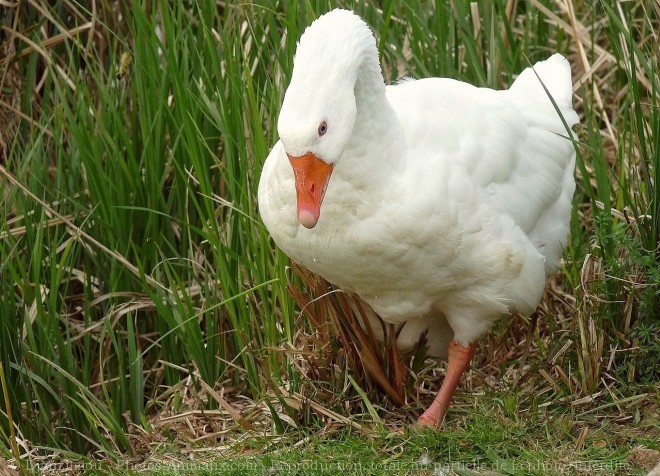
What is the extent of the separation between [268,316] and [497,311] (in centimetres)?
96

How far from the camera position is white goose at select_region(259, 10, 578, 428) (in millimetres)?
3346

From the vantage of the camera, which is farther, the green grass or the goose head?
the green grass

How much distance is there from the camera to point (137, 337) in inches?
196

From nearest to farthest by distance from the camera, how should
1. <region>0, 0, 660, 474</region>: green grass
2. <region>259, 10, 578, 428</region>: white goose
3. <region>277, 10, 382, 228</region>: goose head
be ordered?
1. <region>277, 10, 382, 228</region>: goose head
2. <region>259, 10, 578, 428</region>: white goose
3. <region>0, 0, 660, 474</region>: green grass

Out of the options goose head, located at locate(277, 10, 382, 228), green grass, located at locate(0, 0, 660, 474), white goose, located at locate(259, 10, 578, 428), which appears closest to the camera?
goose head, located at locate(277, 10, 382, 228)

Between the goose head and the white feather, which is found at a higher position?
the goose head

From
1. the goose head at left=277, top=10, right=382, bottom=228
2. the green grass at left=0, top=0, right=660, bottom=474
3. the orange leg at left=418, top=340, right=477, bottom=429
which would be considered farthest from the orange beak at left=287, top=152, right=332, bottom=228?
the orange leg at left=418, top=340, right=477, bottom=429

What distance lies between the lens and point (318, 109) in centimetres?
324

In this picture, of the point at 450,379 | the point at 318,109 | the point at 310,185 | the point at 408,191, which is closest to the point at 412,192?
the point at 408,191

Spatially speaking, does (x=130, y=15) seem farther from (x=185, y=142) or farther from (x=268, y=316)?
(x=268, y=316)

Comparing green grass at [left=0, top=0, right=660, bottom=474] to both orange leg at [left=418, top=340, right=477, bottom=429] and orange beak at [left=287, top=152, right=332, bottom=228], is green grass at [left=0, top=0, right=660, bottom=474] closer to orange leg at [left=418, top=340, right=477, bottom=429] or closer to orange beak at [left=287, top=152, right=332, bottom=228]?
orange leg at [left=418, top=340, right=477, bottom=429]

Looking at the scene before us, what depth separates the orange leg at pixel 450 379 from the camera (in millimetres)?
4156

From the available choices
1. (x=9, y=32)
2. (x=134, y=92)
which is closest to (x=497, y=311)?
(x=134, y=92)

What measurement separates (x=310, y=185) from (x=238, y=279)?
51.6 inches
